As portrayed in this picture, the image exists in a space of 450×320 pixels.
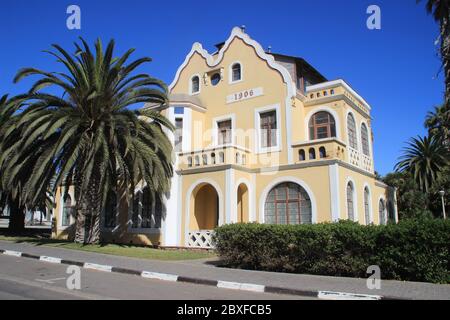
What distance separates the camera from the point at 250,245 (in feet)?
41.4

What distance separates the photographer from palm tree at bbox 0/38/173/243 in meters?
17.3

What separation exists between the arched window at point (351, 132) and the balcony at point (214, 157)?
211 inches

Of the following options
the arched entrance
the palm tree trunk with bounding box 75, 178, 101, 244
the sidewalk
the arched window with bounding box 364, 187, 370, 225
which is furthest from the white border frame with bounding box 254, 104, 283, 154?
the palm tree trunk with bounding box 75, 178, 101, 244

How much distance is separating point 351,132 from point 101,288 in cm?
1578

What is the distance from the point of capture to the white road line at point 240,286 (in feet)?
31.2

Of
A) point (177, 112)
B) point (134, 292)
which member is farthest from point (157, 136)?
point (134, 292)

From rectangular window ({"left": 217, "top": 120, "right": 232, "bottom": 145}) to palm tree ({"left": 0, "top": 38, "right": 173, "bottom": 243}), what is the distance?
13.1 ft

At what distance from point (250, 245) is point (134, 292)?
486cm

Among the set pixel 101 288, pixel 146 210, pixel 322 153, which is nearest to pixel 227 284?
pixel 101 288

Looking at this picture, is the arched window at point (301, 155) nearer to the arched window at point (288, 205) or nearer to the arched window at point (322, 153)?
the arched window at point (322, 153)

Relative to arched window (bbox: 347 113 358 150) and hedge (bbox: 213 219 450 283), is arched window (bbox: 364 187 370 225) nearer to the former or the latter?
arched window (bbox: 347 113 358 150)

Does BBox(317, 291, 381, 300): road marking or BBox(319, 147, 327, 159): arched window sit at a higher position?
BBox(319, 147, 327, 159): arched window
